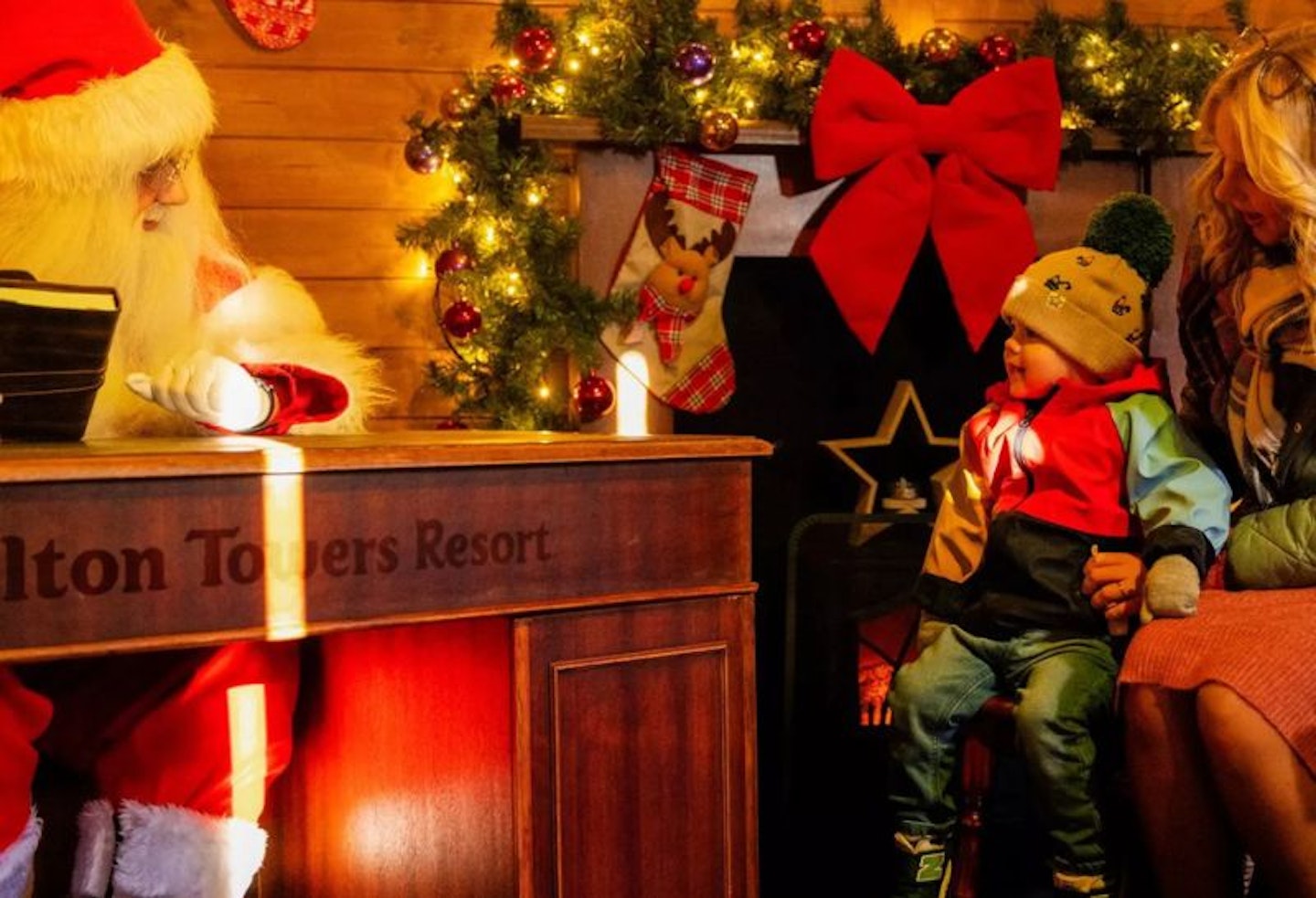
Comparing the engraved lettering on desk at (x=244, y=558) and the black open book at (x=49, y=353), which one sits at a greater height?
the black open book at (x=49, y=353)

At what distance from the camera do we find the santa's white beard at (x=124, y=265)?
202cm

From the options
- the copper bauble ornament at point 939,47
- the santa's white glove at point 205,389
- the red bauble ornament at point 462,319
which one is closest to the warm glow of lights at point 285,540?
the santa's white glove at point 205,389

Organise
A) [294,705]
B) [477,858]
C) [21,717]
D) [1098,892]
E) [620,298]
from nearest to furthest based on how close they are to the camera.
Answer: [21,717], [477,858], [1098,892], [294,705], [620,298]

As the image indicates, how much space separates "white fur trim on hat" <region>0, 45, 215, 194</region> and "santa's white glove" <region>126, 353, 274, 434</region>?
34 cm

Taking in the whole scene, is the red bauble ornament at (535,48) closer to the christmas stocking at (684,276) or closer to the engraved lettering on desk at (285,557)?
the christmas stocking at (684,276)

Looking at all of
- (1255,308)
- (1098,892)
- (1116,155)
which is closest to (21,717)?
(1098,892)

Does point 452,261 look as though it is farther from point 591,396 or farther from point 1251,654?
point 1251,654

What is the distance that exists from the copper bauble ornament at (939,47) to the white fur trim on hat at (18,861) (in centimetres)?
225

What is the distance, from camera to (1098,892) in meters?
1.84

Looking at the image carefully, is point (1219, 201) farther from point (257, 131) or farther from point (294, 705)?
point (257, 131)

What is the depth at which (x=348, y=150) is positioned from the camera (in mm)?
2994

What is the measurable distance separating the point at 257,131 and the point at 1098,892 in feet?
6.78

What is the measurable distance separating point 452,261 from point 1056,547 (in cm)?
134

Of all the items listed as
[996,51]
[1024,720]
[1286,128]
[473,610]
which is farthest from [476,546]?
[996,51]
